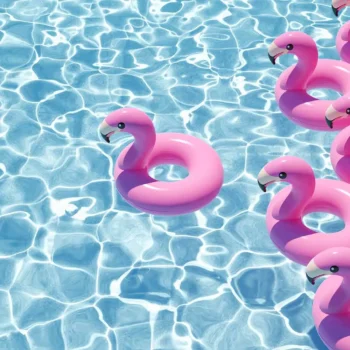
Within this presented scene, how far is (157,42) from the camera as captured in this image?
5.51 m

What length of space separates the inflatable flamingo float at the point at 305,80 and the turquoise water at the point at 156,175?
0.25 metres

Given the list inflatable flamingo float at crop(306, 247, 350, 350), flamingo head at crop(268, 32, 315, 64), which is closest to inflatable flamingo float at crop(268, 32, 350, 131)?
flamingo head at crop(268, 32, 315, 64)

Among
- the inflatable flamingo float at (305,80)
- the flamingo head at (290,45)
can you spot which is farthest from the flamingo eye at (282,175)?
the flamingo head at (290,45)

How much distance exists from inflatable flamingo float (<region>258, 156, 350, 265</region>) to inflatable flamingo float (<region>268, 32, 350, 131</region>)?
0.70 metres

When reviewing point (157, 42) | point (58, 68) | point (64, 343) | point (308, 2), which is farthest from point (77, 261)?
point (308, 2)

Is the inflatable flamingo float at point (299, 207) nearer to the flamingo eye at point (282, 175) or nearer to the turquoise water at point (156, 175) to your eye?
the flamingo eye at point (282, 175)

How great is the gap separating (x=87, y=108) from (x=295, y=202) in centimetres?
181

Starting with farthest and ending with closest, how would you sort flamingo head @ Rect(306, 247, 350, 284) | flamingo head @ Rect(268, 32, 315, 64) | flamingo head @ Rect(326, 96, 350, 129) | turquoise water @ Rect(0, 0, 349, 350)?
flamingo head @ Rect(268, 32, 315, 64) → flamingo head @ Rect(326, 96, 350, 129) → turquoise water @ Rect(0, 0, 349, 350) → flamingo head @ Rect(306, 247, 350, 284)

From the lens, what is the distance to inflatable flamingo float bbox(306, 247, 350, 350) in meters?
3.16

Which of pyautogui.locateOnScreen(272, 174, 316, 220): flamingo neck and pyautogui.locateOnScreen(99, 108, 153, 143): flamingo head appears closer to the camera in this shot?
pyautogui.locateOnScreen(272, 174, 316, 220): flamingo neck

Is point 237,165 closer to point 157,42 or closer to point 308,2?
point 157,42

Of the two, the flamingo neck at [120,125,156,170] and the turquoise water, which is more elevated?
the flamingo neck at [120,125,156,170]

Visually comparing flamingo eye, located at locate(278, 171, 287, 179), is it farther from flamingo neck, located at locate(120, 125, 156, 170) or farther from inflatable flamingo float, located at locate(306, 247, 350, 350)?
flamingo neck, located at locate(120, 125, 156, 170)

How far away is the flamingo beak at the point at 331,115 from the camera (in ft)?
13.2
